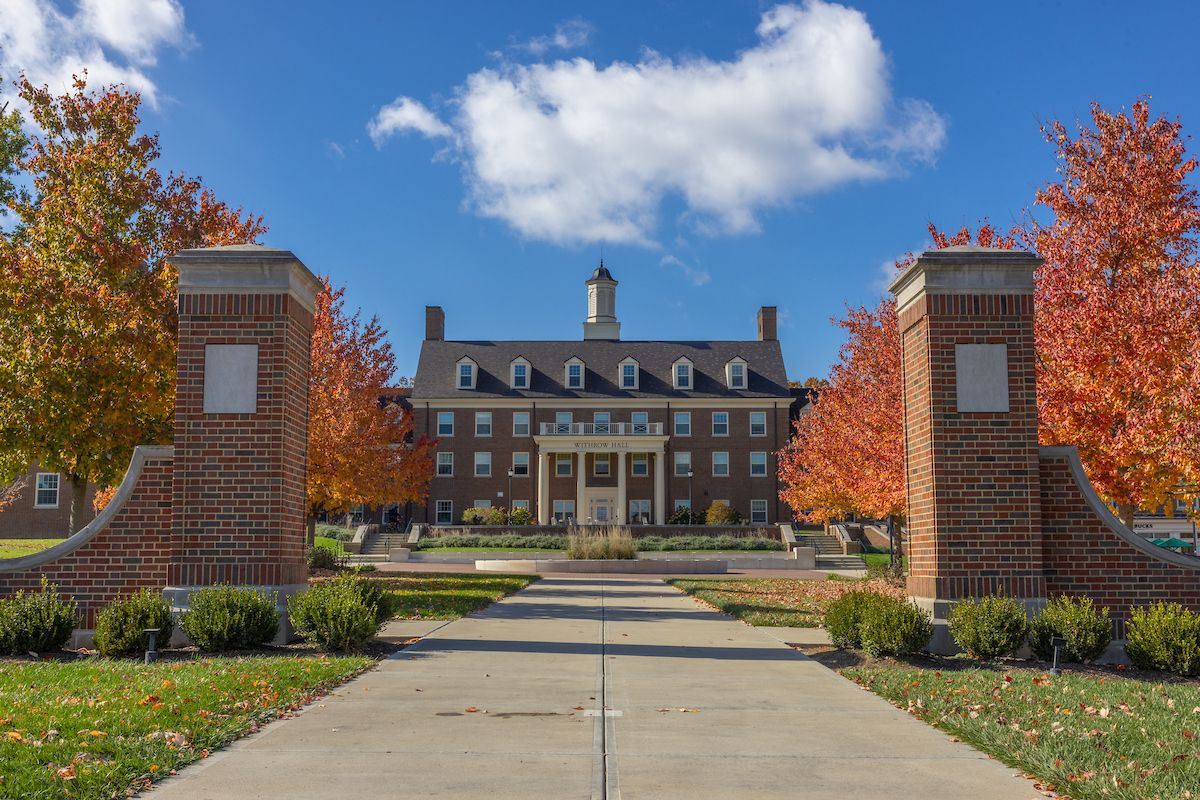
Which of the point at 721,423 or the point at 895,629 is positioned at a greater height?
the point at 721,423

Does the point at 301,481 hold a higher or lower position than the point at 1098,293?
lower

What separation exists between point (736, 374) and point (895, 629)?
1829 inches

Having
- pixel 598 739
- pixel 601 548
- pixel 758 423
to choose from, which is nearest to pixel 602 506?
pixel 758 423

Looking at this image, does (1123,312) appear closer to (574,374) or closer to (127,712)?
(127,712)

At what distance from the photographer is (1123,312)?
1302 cm

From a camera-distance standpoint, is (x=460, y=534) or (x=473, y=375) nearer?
(x=460, y=534)

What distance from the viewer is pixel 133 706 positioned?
636 centimetres

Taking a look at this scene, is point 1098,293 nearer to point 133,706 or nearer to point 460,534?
point 133,706

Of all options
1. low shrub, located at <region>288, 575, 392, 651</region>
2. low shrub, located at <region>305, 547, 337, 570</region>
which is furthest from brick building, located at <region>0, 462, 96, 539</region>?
low shrub, located at <region>288, 575, 392, 651</region>

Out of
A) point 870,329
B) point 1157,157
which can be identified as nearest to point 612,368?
point 870,329

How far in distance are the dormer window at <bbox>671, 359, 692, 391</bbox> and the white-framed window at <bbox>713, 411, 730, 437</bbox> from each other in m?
2.40

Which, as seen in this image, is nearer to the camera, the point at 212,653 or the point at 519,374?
the point at 212,653

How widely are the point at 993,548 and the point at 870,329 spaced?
43.5 ft

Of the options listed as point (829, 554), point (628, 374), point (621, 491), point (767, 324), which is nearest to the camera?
point (829, 554)
